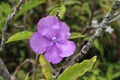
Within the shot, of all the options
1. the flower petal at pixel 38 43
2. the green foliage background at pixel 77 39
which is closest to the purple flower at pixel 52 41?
the flower petal at pixel 38 43

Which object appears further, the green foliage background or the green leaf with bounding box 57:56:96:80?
the green foliage background

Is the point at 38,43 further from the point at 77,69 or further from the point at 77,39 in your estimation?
the point at 77,39

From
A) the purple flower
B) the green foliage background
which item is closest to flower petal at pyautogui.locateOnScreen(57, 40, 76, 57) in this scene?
the purple flower

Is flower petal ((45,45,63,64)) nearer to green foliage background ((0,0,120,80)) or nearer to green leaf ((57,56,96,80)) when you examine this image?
green leaf ((57,56,96,80))

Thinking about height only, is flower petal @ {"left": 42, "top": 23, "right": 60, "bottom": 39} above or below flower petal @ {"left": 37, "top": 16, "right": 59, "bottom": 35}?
below

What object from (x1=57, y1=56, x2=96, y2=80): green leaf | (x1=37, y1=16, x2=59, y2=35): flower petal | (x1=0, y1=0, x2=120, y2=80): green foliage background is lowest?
(x1=0, y1=0, x2=120, y2=80): green foliage background

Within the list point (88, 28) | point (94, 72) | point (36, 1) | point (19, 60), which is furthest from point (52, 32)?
point (19, 60)

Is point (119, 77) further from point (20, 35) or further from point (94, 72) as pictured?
point (20, 35)

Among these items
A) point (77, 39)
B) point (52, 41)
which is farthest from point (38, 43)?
point (77, 39)
